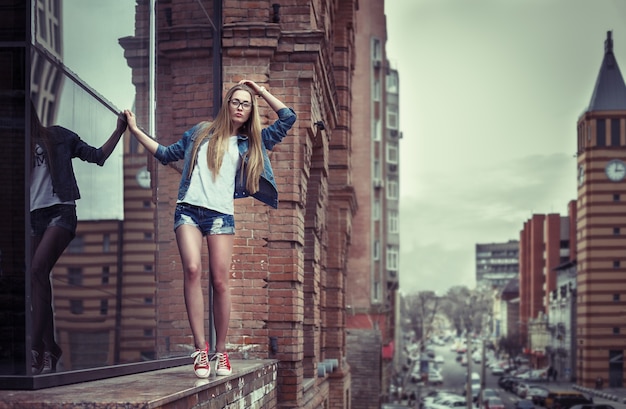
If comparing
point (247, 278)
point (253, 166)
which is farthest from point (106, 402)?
point (247, 278)

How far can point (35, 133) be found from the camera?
20.4 feet

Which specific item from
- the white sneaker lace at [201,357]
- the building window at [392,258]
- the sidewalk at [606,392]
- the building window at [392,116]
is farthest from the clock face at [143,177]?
the sidewalk at [606,392]

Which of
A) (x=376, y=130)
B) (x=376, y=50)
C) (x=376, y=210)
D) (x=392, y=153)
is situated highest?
(x=376, y=50)

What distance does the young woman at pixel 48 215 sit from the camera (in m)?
6.20

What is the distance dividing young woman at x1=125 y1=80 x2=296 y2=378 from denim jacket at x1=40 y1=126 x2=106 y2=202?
386 mm

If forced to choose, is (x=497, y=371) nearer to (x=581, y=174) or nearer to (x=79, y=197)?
(x=581, y=174)

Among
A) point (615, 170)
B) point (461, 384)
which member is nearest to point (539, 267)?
point (461, 384)

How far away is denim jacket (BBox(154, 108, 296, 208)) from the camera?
23.4 feet

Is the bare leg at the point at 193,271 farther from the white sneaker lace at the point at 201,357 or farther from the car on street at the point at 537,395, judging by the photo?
the car on street at the point at 537,395

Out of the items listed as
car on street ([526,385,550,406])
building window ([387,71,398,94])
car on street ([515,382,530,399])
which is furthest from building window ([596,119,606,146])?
car on street ([526,385,550,406])

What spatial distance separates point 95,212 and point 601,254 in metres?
74.4

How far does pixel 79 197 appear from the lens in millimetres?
7051

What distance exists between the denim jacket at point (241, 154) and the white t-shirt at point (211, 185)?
0.20 feet

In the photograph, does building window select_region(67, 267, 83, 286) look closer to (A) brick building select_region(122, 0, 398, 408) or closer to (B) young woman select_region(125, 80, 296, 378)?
(B) young woman select_region(125, 80, 296, 378)
